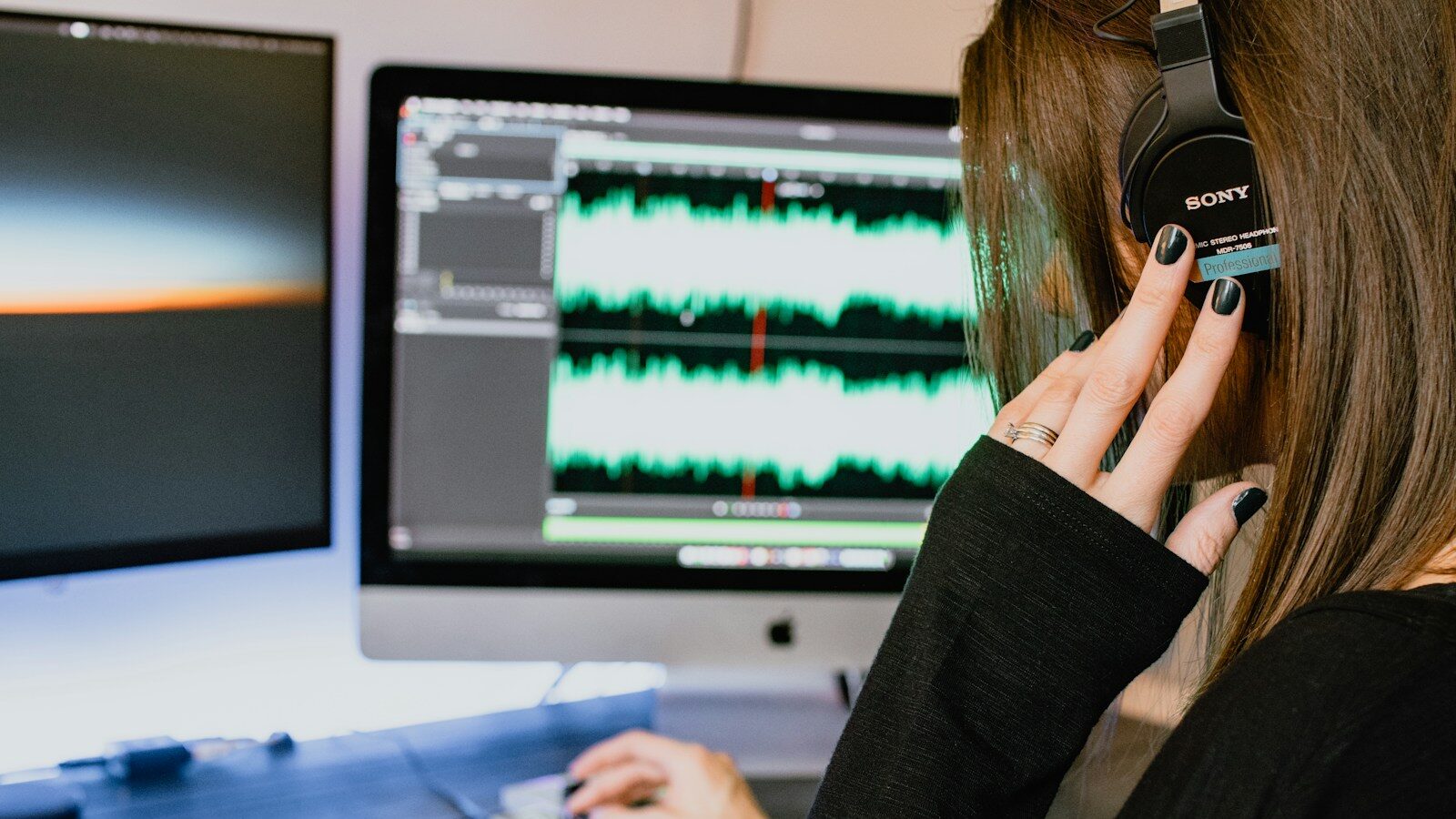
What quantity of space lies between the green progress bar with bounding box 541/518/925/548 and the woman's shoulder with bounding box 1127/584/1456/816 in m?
0.59

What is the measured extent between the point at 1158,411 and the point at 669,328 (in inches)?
19.4

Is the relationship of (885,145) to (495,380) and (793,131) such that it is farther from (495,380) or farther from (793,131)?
(495,380)

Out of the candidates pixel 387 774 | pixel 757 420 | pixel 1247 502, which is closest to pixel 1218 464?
pixel 1247 502

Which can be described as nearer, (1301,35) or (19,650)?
(1301,35)

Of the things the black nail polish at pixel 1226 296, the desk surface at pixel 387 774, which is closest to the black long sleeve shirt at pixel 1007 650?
the black nail polish at pixel 1226 296

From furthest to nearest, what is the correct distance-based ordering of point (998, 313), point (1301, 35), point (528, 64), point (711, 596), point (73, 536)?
point (528, 64), point (711, 596), point (73, 536), point (998, 313), point (1301, 35)

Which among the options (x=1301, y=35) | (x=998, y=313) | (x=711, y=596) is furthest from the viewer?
(x=711, y=596)

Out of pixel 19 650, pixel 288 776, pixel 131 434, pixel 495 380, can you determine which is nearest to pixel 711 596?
pixel 495 380

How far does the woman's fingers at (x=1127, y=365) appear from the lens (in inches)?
21.5

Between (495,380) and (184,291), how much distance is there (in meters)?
0.24

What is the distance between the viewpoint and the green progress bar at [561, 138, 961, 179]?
0.94 metres

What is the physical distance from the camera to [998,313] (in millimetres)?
652

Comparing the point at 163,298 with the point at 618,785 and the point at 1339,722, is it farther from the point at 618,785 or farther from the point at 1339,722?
the point at 1339,722

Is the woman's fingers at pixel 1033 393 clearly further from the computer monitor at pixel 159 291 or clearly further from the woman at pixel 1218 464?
the computer monitor at pixel 159 291
